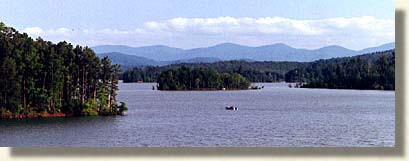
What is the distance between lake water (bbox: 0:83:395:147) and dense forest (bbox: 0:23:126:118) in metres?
0.18

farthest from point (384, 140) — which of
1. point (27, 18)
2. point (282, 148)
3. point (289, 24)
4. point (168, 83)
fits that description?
point (27, 18)

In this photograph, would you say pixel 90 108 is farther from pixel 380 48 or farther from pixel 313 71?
pixel 380 48

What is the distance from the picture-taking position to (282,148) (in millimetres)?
5141

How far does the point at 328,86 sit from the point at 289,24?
0.84 m

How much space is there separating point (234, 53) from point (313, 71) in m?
0.78

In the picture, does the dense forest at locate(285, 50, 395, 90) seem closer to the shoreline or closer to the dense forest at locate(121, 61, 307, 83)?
the dense forest at locate(121, 61, 307, 83)

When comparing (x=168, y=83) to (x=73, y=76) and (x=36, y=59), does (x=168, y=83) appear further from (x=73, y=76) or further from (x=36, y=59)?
(x=36, y=59)

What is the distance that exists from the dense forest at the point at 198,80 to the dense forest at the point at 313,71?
0.19ft

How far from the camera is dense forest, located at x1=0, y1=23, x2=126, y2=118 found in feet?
22.2

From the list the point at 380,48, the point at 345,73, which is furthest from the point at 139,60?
the point at 380,48

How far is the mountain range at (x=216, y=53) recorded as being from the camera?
6.15 metres

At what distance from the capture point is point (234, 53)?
6203 millimetres

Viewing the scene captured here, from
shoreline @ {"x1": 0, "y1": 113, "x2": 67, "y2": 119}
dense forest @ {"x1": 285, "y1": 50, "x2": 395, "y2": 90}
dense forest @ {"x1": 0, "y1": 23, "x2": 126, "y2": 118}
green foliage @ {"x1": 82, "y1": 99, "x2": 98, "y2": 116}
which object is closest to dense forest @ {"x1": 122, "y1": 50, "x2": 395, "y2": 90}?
dense forest @ {"x1": 285, "y1": 50, "x2": 395, "y2": 90}

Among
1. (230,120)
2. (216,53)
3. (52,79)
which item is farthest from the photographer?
(52,79)
